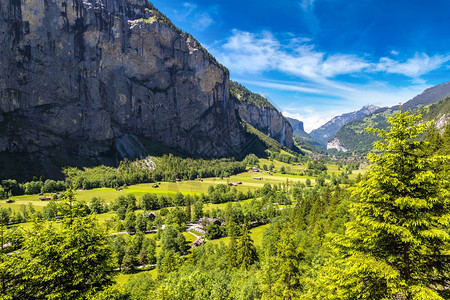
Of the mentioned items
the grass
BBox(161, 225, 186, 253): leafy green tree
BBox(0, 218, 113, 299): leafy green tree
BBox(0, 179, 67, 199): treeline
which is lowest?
the grass

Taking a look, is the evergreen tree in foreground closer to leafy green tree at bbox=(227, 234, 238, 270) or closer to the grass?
leafy green tree at bbox=(227, 234, 238, 270)

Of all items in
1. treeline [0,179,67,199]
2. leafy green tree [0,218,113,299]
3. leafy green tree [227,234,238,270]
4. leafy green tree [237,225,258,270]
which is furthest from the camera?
treeline [0,179,67,199]

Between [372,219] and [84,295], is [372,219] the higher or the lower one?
the higher one

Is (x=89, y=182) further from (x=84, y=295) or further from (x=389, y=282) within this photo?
(x=389, y=282)

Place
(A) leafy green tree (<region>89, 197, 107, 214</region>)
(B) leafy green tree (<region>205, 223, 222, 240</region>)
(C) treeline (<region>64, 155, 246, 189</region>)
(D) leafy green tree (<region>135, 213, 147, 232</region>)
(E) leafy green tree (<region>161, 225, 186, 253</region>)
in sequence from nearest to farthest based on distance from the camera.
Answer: (E) leafy green tree (<region>161, 225, 186, 253</region>) < (B) leafy green tree (<region>205, 223, 222, 240</region>) < (D) leafy green tree (<region>135, 213, 147, 232</region>) < (A) leafy green tree (<region>89, 197, 107, 214</region>) < (C) treeline (<region>64, 155, 246, 189</region>)

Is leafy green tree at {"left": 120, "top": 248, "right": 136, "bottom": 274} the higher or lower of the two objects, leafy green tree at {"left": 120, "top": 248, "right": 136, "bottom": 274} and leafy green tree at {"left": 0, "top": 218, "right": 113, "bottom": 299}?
the lower

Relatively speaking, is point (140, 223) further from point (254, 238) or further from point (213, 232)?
A: point (254, 238)

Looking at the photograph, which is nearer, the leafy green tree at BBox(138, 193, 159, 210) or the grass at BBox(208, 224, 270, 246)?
the grass at BBox(208, 224, 270, 246)

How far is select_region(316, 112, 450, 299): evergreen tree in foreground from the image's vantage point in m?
9.65

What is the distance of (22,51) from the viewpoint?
160 metres

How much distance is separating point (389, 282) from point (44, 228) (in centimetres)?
1838

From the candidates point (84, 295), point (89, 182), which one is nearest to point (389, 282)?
point (84, 295)

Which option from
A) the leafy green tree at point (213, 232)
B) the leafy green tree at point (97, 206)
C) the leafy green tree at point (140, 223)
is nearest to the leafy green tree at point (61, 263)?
the leafy green tree at point (213, 232)

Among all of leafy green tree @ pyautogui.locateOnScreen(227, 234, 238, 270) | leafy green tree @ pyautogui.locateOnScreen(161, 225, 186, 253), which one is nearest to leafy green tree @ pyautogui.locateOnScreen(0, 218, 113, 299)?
leafy green tree @ pyautogui.locateOnScreen(227, 234, 238, 270)
